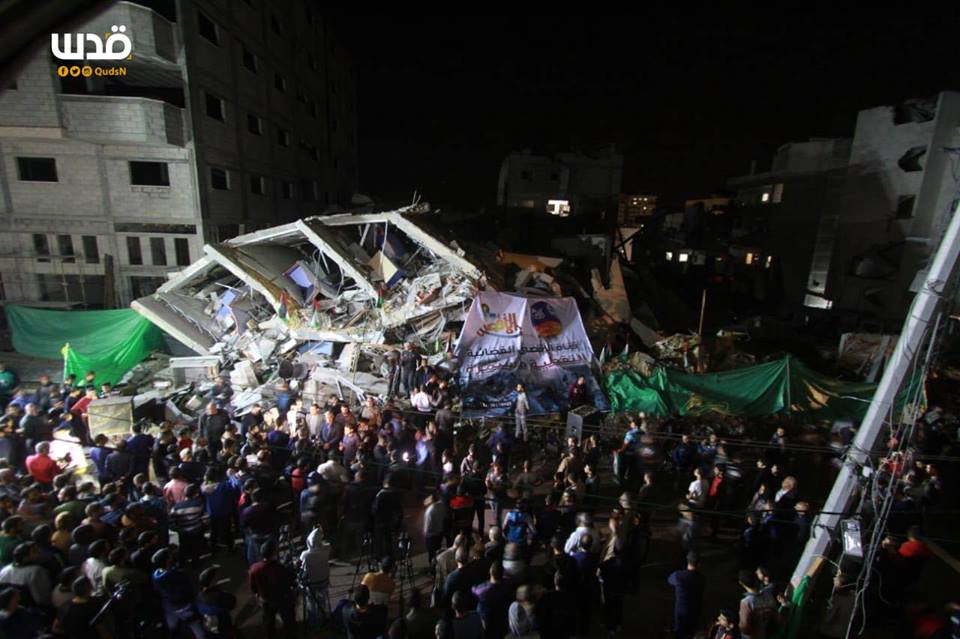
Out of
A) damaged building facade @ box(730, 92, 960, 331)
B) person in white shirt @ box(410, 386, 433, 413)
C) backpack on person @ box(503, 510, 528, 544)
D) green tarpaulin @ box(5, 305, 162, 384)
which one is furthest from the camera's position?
damaged building facade @ box(730, 92, 960, 331)

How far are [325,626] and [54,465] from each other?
207 inches

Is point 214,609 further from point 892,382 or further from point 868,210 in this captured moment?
point 868,210

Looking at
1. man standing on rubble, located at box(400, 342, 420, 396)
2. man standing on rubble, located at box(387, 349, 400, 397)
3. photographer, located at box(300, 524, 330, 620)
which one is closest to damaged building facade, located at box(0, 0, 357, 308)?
man standing on rubble, located at box(387, 349, 400, 397)

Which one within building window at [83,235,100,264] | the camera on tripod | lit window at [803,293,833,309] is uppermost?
building window at [83,235,100,264]

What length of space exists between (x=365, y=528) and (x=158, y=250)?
55.9 feet

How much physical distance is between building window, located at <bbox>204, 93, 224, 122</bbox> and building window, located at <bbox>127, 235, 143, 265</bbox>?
5.76 metres

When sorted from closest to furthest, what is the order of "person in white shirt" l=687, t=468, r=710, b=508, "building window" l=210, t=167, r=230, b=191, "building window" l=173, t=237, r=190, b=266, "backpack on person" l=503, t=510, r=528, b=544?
1. "backpack on person" l=503, t=510, r=528, b=544
2. "person in white shirt" l=687, t=468, r=710, b=508
3. "building window" l=173, t=237, r=190, b=266
4. "building window" l=210, t=167, r=230, b=191

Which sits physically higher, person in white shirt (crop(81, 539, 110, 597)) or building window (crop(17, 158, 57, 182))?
building window (crop(17, 158, 57, 182))

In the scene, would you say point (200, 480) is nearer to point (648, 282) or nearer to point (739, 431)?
point (739, 431)

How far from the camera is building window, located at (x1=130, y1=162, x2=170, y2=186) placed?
1856cm

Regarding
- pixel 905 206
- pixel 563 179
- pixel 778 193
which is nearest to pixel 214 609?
pixel 905 206

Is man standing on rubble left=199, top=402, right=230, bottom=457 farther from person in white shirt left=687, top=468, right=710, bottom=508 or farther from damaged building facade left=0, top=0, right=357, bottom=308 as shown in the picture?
damaged building facade left=0, top=0, right=357, bottom=308

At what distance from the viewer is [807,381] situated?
10961 mm

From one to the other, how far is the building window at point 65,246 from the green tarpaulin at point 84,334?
18.5 feet
